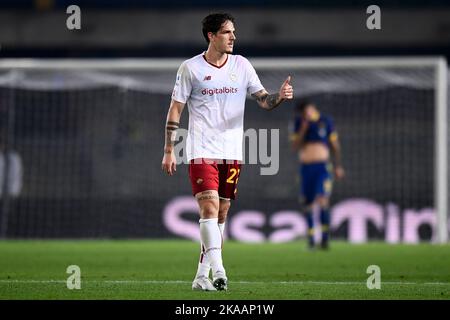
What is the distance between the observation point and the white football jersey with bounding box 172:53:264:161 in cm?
920

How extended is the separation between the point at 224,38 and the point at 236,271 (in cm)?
336

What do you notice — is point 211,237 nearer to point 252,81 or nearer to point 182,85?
point 182,85

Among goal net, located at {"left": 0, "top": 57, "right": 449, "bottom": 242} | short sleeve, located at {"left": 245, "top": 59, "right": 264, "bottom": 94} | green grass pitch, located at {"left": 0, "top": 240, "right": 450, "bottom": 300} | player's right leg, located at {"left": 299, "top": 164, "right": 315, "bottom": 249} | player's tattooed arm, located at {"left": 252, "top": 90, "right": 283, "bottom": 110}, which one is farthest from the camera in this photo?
goal net, located at {"left": 0, "top": 57, "right": 449, "bottom": 242}

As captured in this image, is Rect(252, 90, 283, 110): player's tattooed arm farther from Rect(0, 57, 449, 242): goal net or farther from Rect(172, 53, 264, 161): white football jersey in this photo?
Rect(0, 57, 449, 242): goal net

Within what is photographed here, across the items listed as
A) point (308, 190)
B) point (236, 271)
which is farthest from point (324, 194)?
point (236, 271)

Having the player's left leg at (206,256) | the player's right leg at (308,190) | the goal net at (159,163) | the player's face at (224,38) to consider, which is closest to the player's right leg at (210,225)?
the player's left leg at (206,256)

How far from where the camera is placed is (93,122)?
21.8 m

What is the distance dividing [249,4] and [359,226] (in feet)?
33.1

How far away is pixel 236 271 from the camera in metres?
11.8

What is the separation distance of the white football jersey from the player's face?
18 cm

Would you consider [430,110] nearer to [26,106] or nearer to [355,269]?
[26,106]

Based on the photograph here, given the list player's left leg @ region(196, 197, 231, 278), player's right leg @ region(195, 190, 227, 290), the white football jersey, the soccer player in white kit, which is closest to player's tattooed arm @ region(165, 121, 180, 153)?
the soccer player in white kit
